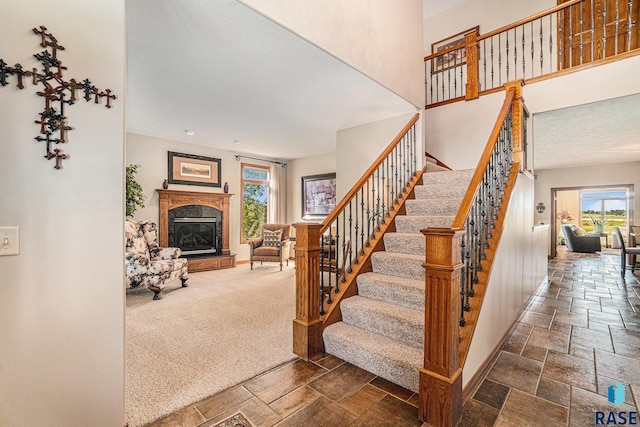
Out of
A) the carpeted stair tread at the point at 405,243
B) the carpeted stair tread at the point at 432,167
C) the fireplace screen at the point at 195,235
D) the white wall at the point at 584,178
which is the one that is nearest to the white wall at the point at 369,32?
the carpeted stair tread at the point at 432,167

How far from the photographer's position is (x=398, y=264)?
110 inches

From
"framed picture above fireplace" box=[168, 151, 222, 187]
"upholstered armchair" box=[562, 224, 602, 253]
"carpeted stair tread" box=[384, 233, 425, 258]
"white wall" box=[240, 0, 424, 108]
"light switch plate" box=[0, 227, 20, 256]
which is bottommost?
"upholstered armchair" box=[562, 224, 602, 253]

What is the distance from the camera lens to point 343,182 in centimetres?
491

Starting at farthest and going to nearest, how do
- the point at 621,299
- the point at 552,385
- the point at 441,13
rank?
1. the point at 441,13
2. the point at 621,299
3. the point at 552,385

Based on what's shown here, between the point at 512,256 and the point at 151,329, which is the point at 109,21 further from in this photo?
the point at 512,256

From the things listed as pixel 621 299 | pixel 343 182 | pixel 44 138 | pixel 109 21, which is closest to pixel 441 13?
pixel 343 182

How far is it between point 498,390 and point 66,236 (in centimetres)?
261

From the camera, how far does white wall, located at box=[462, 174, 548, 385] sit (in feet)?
6.89

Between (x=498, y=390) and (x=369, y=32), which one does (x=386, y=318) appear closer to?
(x=498, y=390)

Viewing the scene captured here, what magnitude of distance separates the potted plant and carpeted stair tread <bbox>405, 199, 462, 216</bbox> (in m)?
11.9

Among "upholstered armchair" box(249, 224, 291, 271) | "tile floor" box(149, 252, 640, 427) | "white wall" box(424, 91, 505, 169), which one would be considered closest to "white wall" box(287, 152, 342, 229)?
"upholstered armchair" box(249, 224, 291, 271)

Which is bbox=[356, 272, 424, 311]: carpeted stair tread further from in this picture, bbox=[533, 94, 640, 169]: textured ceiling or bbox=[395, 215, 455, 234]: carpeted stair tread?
bbox=[533, 94, 640, 169]: textured ceiling

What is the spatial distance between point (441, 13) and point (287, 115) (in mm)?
4109

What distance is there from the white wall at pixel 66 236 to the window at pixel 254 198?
5839mm
